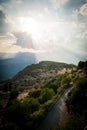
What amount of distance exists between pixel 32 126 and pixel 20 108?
5.00 meters

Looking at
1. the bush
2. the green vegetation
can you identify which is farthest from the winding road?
the bush

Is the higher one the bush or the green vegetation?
the bush

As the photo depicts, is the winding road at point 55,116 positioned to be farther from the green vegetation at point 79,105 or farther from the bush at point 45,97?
the bush at point 45,97

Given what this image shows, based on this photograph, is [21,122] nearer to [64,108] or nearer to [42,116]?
[42,116]

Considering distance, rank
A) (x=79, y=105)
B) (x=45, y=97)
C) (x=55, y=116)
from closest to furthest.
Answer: (x=79, y=105), (x=55, y=116), (x=45, y=97)

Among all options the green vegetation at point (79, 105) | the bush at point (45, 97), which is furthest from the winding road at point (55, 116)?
the bush at point (45, 97)

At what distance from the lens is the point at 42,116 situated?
1604 inches

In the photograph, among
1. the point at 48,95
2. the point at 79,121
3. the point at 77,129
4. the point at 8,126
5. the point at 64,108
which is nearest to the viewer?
the point at 77,129

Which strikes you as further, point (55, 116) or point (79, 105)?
point (55, 116)

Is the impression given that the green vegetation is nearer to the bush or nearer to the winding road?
the winding road

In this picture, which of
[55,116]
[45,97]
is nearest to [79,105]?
[55,116]

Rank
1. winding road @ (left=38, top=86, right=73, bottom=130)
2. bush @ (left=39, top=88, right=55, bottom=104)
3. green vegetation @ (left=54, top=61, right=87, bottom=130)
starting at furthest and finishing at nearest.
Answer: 1. bush @ (left=39, top=88, right=55, bottom=104)
2. winding road @ (left=38, top=86, right=73, bottom=130)
3. green vegetation @ (left=54, top=61, right=87, bottom=130)

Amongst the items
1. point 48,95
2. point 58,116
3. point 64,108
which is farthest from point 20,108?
point 48,95

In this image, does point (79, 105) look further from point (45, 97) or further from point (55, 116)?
point (45, 97)
